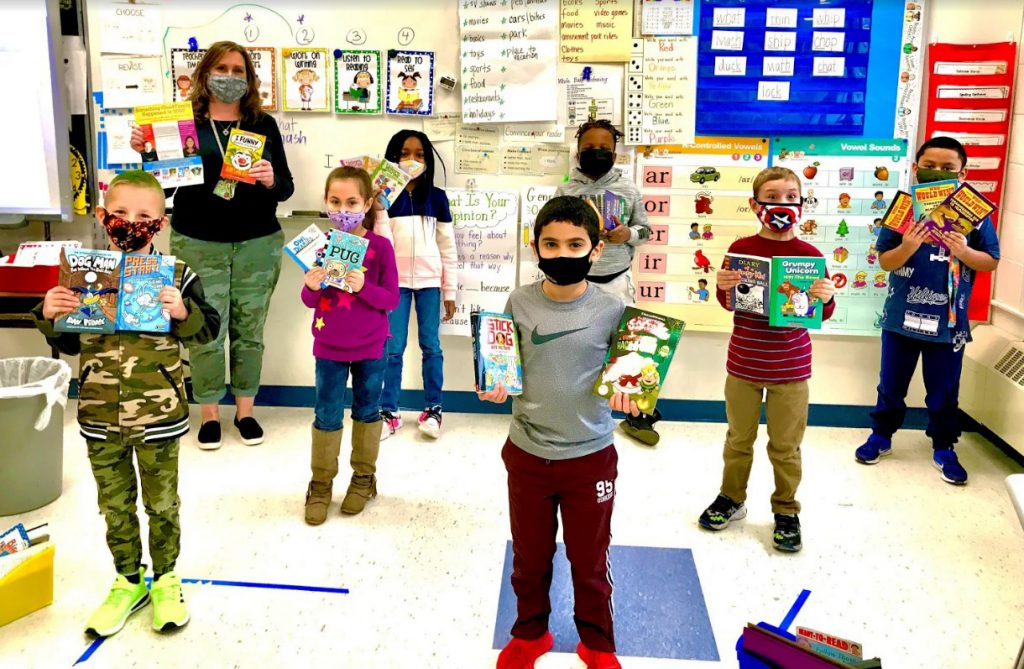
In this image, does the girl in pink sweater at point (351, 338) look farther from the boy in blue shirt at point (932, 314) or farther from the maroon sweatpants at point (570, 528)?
the boy in blue shirt at point (932, 314)


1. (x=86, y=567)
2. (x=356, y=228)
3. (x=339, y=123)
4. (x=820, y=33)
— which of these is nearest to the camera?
(x=86, y=567)

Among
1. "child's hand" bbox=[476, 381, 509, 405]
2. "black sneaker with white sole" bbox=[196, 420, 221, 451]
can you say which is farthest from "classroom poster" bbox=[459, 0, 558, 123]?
"child's hand" bbox=[476, 381, 509, 405]

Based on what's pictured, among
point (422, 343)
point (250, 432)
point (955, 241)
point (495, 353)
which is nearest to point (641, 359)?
point (495, 353)

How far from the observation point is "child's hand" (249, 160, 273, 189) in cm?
364

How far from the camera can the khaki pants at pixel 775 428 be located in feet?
9.75

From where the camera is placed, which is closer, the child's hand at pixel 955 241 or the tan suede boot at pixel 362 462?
the tan suede boot at pixel 362 462

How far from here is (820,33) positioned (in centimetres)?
404

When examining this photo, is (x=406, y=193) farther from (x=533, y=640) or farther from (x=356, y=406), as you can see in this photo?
(x=533, y=640)

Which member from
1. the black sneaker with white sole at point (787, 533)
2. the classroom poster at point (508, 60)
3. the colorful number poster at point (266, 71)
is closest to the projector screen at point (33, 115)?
the colorful number poster at point (266, 71)

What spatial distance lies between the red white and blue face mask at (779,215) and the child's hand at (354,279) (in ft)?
4.51

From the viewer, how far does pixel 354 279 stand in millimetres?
2949

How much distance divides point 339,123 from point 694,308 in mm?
2026

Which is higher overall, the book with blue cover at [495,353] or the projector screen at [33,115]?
the projector screen at [33,115]

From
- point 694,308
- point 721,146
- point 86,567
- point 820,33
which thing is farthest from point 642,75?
point 86,567
